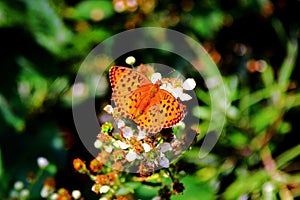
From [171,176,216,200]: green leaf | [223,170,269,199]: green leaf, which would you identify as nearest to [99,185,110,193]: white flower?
[171,176,216,200]: green leaf

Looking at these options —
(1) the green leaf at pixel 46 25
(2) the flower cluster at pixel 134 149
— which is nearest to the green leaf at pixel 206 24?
(1) the green leaf at pixel 46 25

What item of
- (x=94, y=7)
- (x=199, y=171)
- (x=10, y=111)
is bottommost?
(x=199, y=171)

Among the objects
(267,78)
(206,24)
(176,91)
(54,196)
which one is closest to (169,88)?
(176,91)

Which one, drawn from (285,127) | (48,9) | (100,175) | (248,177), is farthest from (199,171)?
(48,9)

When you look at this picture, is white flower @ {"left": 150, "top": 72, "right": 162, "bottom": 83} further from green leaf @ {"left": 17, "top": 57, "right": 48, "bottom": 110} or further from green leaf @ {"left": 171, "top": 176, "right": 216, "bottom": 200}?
green leaf @ {"left": 17, "top": 57, "right": 48, "bottom": 110}

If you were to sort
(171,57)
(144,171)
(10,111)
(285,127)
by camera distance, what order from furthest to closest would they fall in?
(171,57) → (10,111) → (285,127) → (144,171)

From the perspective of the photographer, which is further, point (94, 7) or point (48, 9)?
point (94, 7)

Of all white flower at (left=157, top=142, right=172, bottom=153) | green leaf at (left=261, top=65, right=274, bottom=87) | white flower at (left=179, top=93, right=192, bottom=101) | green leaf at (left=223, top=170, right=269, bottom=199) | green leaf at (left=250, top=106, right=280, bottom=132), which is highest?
green leaf at (left=261, top=65, right=274, bottom=87)

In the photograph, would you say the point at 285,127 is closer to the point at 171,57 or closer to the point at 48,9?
the point at 171,57

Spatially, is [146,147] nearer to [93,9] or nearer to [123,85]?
[123,85]

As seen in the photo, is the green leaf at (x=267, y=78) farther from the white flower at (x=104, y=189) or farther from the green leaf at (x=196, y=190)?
the white flower at (x=104, y=189)
